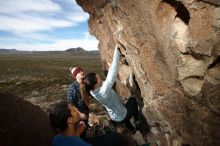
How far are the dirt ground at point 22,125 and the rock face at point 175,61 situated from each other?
18.5 ft

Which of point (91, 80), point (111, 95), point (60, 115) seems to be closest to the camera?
point (60, 115)

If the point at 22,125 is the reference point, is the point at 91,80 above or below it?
above

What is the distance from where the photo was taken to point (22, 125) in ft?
52.4

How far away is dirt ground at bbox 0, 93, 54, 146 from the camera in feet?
47.1

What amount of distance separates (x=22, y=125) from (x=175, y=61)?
32.2 ft

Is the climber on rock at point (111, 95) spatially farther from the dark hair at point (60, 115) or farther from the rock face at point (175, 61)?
the dark hair at point (60, 115)

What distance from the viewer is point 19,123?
53.1 feet

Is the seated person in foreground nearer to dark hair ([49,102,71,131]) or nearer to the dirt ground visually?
dark hair ([49,102,71,131])

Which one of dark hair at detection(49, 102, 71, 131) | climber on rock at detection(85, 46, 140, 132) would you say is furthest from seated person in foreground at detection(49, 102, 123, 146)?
climber on rock at detection(85, 46, 140, 132)

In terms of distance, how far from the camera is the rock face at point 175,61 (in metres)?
8.36

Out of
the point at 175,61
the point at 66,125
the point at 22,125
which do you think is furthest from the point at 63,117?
the point at 22,125

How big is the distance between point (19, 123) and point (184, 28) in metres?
10.9

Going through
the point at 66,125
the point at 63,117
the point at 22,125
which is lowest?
the point at 22,125

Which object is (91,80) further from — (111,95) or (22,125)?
(22,125)
